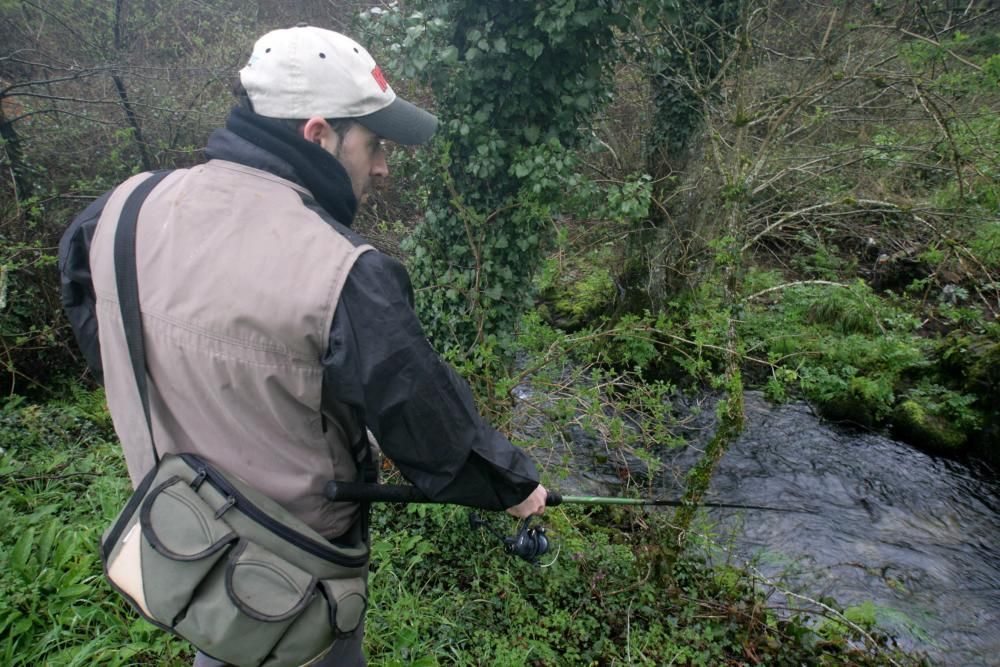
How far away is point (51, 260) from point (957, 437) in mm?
9195

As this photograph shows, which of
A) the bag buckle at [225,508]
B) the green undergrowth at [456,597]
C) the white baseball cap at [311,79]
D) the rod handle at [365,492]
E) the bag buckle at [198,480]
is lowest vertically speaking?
the green undergrowth at [456,597]

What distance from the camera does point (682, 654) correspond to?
2910mm

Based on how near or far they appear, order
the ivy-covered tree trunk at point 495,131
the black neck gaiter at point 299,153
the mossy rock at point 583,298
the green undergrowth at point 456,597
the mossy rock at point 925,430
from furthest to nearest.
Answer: the mossy rock at point 583,298, the mossy rock at point 925,430, the ivy-covered tree trunk at point 495,131, the green undergrowth at point 456,597, the black neck gaiter at point 299,153

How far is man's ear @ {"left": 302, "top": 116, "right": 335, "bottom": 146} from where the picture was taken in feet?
4.79

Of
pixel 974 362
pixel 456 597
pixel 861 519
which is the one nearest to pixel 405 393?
pixel 456 597

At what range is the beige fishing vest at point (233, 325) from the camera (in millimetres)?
1212

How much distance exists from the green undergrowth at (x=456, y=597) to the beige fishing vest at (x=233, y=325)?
151 cm

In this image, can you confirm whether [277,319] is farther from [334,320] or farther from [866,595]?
[866,595]

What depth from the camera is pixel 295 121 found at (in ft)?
4.78

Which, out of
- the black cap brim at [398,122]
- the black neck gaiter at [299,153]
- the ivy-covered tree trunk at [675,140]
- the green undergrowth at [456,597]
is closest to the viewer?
the black neck gaiter at [299,153]

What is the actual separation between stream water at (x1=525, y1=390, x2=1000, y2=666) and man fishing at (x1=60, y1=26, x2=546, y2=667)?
2.17 m

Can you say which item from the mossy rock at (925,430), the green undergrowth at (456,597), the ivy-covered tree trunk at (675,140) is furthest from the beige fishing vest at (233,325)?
the mossy rock at (925,430)

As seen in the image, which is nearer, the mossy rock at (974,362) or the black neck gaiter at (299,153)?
the black neck gaiter at (299,153)

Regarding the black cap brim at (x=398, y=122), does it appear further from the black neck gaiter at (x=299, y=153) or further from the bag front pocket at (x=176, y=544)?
the bag front pocket at (x=176, y=544)
